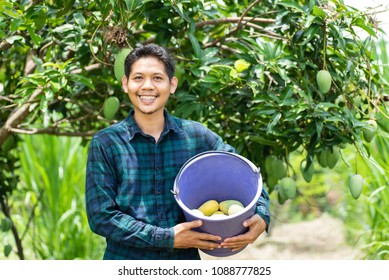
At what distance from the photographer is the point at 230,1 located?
2.96m

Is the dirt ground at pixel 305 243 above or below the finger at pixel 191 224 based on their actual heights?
below

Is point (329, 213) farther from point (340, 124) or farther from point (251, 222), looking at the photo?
point (251, 222)

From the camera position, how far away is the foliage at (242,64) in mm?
2346

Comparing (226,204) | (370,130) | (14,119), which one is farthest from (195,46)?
(14,119)

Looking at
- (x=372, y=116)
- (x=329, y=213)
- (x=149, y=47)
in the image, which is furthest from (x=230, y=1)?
(x=329, y=213)

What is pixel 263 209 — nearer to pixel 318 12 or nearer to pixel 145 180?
pixel 145 180

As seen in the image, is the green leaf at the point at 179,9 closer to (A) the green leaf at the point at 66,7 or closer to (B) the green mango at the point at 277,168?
(A) the green leaf at the point at 66,7

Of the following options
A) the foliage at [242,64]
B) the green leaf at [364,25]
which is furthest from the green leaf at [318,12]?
the green leaf at [364,25]

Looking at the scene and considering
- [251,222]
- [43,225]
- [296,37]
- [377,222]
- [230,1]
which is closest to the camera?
[251,222]

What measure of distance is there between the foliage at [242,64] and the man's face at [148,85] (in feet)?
1.18

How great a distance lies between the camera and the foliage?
2346 mm

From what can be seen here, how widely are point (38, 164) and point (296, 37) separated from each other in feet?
7.83

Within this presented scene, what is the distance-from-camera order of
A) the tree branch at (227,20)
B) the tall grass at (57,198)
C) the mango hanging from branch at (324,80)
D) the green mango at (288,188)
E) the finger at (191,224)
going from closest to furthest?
the finger at (191,224) < the mango hanging from branch at (324,80) < the green mango at (288,188) < the tree branch at (227,20) < the tall grass at (57,198)

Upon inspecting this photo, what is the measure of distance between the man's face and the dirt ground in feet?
10.9
